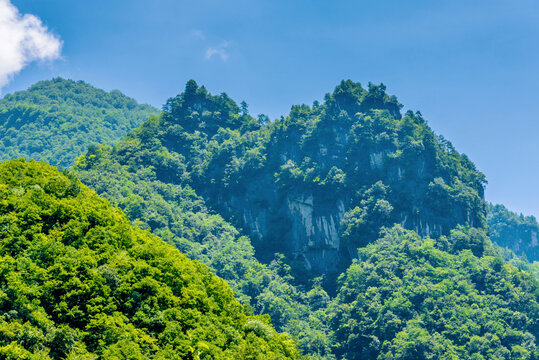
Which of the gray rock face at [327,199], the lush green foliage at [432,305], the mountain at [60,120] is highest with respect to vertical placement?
the mountain at [60,120]

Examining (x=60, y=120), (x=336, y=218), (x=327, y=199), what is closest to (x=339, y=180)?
(x=327, y=199)

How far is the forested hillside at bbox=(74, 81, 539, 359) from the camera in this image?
62125 mm

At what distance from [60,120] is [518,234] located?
93.4m

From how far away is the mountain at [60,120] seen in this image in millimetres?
102438

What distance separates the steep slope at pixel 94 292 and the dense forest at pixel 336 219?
2381 centimetres

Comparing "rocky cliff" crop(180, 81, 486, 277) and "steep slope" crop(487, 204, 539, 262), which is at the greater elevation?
"steep slope" crop(487, 204, 539, 262)

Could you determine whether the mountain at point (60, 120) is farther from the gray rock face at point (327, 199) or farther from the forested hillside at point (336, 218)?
the gray rock face at point (327, 199)

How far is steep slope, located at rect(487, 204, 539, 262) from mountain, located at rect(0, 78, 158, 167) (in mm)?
79302

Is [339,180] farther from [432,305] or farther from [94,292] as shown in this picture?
[94,292]

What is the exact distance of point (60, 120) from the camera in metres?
110

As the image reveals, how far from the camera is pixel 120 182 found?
72.5 m

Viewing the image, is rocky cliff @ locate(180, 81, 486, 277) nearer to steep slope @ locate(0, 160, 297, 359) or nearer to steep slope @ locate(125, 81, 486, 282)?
steep slope @ locate(125, 81, 486, 282)

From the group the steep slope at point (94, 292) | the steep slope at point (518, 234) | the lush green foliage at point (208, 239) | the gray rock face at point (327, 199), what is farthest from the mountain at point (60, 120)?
the steep slope at point (518, 234)

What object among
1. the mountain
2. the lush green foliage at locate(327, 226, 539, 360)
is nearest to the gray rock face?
the lush green foliage at locate(327, 226, 539, 360)
